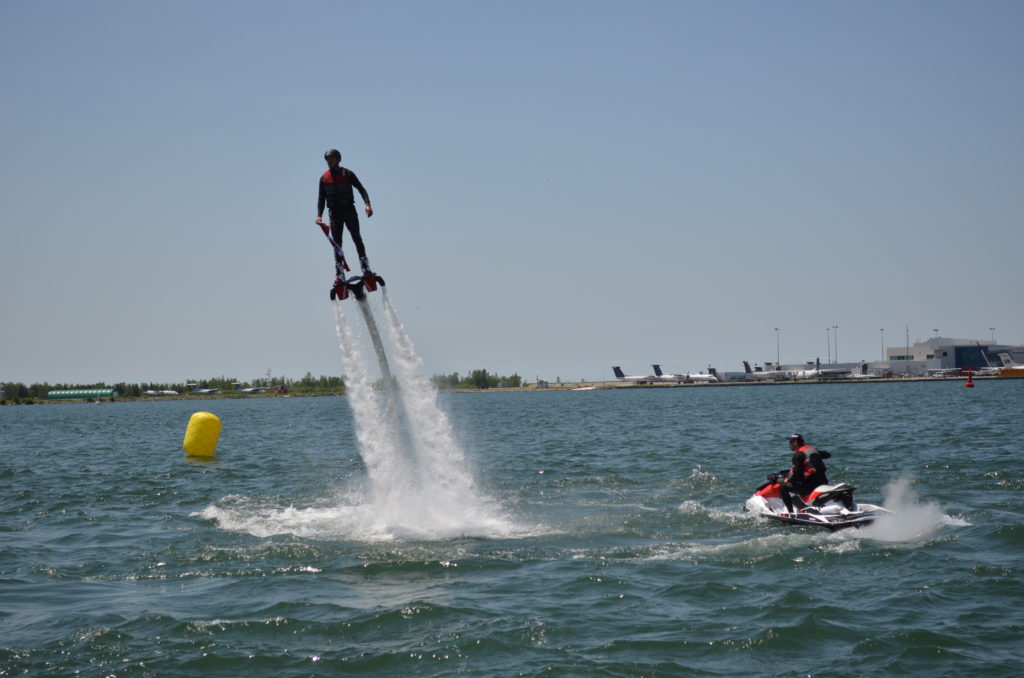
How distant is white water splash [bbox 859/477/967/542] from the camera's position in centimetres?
1958

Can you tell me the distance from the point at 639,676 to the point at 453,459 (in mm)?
12819

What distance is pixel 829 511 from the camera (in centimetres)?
2094

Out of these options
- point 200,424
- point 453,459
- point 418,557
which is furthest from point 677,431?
point 418,557

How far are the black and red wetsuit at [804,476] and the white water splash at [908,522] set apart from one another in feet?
6.00

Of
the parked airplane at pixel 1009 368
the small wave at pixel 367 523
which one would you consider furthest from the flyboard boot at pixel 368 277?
the parked airplane at pixel 1009 368

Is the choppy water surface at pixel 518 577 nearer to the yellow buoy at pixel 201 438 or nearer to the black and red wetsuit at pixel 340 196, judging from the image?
the black and red wetsuit at pixel 340 196

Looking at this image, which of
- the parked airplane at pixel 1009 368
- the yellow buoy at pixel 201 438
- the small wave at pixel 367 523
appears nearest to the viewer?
the small wave at pixel 367 523

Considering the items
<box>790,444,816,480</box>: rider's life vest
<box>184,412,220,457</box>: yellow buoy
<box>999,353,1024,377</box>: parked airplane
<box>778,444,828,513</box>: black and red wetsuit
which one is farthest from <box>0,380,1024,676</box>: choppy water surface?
<box>999,353,1024,377</box>: parked airplane

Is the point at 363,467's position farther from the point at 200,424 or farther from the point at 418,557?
the point at 418,557

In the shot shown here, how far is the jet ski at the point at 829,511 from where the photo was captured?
811 inches

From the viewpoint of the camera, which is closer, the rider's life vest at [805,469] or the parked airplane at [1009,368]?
the rider's life vest at [805,469]

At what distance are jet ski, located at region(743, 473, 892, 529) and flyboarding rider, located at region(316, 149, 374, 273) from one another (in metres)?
12.5

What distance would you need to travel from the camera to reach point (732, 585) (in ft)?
52.8

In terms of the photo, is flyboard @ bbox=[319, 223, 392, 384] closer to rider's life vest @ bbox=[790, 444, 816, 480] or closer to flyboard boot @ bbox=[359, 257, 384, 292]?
flyboard boot @ bbox=[359, 257, 384, 292]
